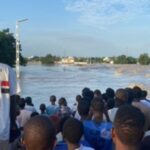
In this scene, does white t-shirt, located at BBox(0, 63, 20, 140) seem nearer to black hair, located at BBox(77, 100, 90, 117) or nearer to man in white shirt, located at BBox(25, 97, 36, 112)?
black hair, located at BBox(77, 100, 90, 117)

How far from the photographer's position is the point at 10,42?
63.0 m

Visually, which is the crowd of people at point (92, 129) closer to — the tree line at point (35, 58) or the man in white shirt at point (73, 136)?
the man in white shirt at point (73, 136)

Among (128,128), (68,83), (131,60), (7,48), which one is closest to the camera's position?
(128,128)

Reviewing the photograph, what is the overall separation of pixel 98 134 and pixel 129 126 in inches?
86.0

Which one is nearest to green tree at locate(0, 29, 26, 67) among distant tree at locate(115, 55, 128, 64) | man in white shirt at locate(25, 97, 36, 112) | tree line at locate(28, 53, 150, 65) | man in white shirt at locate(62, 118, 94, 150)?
man in white shirt at locate(25, 97, 36, 112)

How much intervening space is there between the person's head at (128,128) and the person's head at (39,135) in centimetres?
40

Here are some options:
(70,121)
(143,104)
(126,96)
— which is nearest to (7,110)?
(70,121)

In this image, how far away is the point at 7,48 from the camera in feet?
199

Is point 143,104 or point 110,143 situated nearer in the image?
point 110,143

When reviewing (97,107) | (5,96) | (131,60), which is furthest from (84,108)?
(131,60)

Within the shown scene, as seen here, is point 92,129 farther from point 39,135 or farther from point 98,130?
point 39,135

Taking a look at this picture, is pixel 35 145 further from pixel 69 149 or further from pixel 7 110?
pixel 7 110

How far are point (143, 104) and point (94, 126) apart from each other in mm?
1714

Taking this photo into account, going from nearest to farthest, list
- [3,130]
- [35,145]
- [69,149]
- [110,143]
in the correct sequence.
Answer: [35,145], [69,149], [3,130], [110,143]
